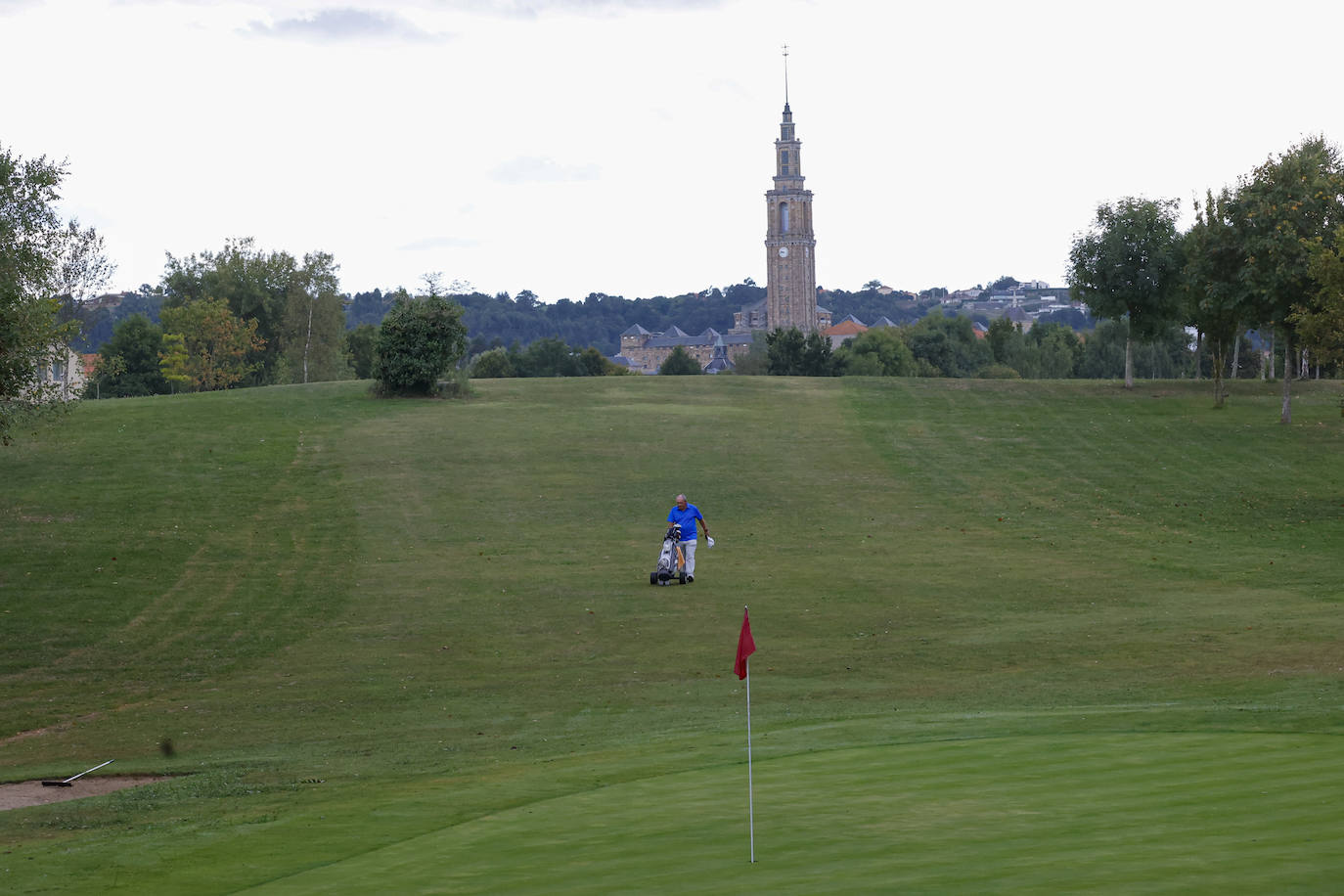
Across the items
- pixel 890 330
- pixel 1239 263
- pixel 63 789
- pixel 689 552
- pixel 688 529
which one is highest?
pixel 890 330

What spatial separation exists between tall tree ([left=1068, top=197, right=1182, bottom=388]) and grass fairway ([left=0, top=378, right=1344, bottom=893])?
331 inches

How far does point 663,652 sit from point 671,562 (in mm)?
6016

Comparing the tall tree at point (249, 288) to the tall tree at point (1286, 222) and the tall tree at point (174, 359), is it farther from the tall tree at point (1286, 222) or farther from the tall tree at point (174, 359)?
the tall tree at point (1286, 222)

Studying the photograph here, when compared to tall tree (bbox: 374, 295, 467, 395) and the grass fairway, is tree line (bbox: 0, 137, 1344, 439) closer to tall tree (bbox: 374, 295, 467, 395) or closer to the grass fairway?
tall tree (bbox: 374, 295, 467, 395)

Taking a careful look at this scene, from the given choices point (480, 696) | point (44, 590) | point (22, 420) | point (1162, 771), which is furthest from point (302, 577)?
point (1162, 771)

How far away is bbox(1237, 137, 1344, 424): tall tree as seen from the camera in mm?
44469

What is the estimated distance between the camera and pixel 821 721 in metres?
15.5

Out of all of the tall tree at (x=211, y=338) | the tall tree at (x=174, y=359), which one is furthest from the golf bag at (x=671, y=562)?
the tall tree at (x=211, y=338)

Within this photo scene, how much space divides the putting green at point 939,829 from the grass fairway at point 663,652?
0.05m

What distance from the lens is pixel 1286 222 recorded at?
144 feet

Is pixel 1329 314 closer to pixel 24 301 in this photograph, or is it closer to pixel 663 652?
pixel 663 652

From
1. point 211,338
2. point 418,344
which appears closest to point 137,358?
point 211,338

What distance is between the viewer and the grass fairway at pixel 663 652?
9.83 m

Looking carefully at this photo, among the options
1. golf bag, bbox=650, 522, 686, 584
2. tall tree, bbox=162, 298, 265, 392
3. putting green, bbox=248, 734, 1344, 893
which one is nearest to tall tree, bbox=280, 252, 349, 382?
tall tree, bbox=162, 298, 265, 392
